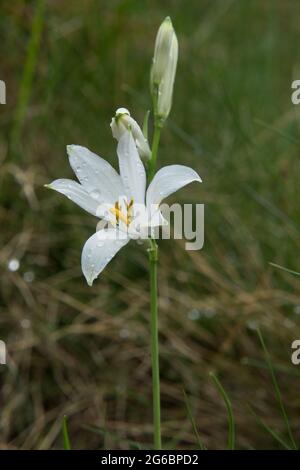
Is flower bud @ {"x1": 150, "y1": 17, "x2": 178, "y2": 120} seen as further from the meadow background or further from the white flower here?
the meadow background

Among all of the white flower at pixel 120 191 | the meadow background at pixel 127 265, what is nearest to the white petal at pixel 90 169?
the white flower at pixel 120 191

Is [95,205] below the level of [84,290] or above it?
below

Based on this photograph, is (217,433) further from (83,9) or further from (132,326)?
(83,9)

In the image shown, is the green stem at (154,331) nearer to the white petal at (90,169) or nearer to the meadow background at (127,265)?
the white petal at (90,169)

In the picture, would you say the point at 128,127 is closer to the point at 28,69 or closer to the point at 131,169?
the point at 131,169

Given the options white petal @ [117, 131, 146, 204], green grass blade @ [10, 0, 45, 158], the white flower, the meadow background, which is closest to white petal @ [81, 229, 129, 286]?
the white flower

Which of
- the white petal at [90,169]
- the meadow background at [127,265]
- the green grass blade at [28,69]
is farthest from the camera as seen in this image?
the green grass blade at [28,69]

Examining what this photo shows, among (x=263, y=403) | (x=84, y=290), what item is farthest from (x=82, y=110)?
(x=263, y=403)
